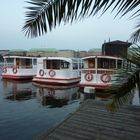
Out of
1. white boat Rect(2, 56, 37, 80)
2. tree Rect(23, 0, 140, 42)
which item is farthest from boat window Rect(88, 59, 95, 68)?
tree Rect(23, 0, 140, 42)

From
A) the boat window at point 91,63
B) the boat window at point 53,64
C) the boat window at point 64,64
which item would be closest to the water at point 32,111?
the boat window at point 91,63

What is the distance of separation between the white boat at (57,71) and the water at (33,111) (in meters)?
2.94

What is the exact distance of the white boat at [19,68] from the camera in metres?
26.6

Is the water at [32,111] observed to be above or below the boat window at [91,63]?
below

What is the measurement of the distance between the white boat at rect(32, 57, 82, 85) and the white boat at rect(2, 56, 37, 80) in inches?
124

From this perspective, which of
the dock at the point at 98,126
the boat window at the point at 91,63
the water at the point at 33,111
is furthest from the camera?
the boat window at the point at 91,63

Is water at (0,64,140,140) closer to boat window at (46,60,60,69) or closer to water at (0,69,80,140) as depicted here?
water at (0,69,80,140)

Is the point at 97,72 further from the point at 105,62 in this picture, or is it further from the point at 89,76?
the point at 105,62

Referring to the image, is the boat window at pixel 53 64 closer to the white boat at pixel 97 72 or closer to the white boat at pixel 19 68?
the white boat at pixel 19 68

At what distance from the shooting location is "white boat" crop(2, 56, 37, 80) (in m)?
26.6

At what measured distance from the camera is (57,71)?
2267 cm

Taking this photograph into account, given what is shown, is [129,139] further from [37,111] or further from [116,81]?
[37,111]

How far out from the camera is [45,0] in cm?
268

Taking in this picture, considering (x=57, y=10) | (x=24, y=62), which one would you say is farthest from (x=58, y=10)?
(x=24, y=62)
